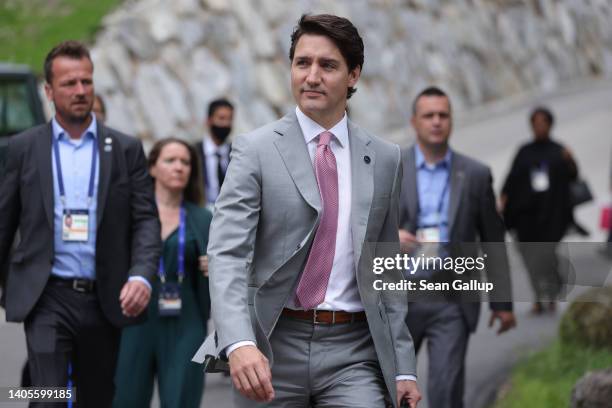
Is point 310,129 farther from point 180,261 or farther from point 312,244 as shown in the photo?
point 180,261

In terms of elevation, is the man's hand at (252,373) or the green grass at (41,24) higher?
the green grass at (41,24)

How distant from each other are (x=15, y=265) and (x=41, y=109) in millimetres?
7756

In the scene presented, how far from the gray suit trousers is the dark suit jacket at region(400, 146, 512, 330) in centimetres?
284

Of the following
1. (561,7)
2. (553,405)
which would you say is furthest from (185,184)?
(561,7)

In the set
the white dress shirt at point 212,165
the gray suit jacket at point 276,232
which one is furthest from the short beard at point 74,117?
the white dress shirt at point 212,165

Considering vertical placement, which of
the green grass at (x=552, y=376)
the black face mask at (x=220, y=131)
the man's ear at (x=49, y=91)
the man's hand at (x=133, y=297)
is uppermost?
the black face mask at (x=220, y=131)

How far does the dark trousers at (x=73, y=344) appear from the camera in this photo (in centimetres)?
568

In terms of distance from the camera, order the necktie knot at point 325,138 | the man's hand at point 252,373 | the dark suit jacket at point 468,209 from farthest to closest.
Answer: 1. the dark suit jacket at point 468,209
2. the necktie knot at point 325,138
3. the man's hand at point 252,373

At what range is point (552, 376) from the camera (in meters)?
8.96

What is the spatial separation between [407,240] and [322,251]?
280cm

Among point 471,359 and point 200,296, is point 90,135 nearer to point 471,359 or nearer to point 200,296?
point 200,296

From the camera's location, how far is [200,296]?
23.6 ft

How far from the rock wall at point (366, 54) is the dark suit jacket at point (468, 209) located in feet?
37.1

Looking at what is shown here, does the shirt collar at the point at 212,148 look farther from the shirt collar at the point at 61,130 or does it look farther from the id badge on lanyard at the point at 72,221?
the id badge on lanyard at the point at 72,221
